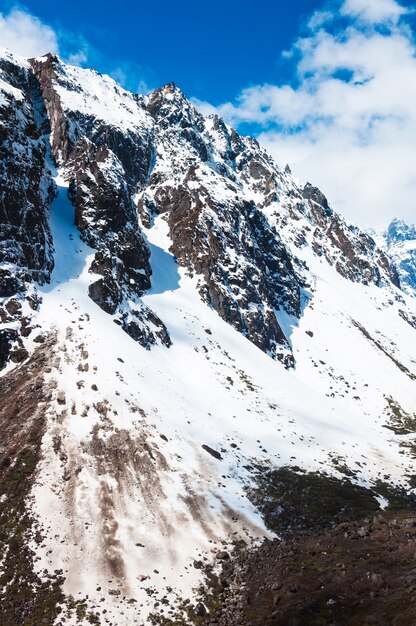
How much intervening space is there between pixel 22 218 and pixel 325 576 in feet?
212

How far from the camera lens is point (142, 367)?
220ft

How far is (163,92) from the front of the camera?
191 m

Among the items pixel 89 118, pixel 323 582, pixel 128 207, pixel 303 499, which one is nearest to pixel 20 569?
pixel 323 582

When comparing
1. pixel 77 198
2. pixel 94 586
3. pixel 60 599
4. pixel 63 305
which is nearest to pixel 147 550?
pixel 94 586

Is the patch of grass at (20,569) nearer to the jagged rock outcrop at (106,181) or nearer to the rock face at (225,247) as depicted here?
the jagged rock outcrop at (106,181)

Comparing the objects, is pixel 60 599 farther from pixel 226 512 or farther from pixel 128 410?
pixel 128 410

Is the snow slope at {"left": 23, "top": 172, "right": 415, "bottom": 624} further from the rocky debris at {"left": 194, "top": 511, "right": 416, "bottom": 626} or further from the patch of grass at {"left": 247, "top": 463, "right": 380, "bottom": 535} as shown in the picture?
the rocky debris at {"left": 194, "top": 511, "right": 416, "bottom": 626}

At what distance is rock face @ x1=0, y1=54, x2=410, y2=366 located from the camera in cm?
7319

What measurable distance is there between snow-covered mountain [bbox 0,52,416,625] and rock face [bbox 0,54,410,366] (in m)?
0.49

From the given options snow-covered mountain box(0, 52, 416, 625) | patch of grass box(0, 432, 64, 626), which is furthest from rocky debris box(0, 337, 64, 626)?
snow-covered mountain box(0, 52, 416, 625)

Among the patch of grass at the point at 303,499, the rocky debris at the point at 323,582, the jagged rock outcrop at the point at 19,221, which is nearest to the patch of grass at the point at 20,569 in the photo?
the rocky debris at the point at 323,582

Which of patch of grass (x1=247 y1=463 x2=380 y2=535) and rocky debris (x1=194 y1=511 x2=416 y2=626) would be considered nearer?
rocky debris (x1=194 y1=511 x2=416 y2=626)

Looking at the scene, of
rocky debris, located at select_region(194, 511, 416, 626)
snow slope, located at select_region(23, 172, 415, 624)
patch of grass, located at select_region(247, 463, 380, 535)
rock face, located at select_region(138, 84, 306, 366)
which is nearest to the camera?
rocky debris, located at select_region(194, 511, 416, 626)

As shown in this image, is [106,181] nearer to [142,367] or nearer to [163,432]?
[142,367]
